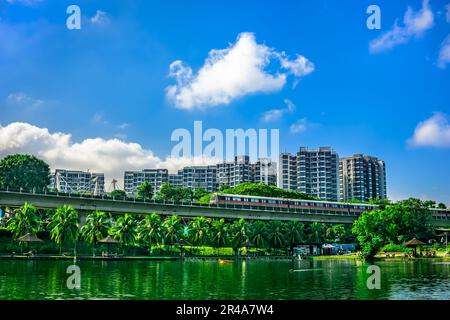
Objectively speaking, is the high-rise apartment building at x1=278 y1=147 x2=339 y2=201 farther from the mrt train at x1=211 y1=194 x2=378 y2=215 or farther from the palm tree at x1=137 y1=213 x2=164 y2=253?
the palm tree at x1=137 y1=213 x2=164 y2=253

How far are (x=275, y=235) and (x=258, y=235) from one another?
327 cm

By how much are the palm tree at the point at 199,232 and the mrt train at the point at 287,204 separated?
1179 centimetres

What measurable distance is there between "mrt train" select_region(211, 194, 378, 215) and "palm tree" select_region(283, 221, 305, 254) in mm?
8193

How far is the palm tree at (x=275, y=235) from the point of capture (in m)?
76.3

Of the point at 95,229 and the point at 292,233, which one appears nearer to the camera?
the point at 95,229

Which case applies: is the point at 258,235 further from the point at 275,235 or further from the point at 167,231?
the point at 167,231

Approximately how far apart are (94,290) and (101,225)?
37.1m

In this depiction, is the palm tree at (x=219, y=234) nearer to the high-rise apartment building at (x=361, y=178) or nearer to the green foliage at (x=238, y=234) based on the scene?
the green foliage at (x=238, y=234)

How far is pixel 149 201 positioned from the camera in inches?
2928

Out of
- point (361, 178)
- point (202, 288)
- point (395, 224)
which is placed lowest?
point (202, 288)

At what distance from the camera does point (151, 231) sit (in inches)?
2534

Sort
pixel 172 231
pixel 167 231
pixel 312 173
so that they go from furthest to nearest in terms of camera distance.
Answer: pixel 312 173 → pixel 167 231 → pixel 172 231

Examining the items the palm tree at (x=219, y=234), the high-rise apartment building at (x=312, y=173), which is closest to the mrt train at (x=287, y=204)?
the palm tree at (x=219, y=234)

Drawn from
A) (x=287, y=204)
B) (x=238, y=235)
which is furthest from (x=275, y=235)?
(x=287, y=204)
